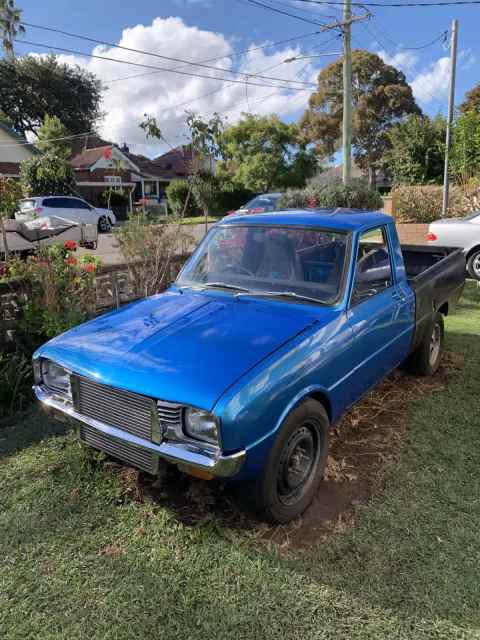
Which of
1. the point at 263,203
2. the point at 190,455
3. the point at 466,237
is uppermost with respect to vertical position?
the point at 263,203

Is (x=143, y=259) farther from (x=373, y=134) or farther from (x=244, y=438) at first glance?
(x=373, y=134)

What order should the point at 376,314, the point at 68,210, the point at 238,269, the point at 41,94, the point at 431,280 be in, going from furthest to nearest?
the point at 41,94 < the point at 68,210 < the point at 431,280 < the point at 238,269 < the point at 376,314

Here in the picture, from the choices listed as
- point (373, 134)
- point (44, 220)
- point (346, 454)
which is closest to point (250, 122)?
point (373, 134)

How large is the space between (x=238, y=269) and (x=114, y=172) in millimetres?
29775

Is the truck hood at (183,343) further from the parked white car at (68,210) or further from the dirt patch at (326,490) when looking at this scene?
the parked white car at (68,210)

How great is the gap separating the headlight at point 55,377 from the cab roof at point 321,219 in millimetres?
1849

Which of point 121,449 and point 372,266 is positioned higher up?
point 372,266

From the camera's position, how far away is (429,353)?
4.79 meters

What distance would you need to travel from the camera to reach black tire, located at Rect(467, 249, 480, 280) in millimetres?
10047

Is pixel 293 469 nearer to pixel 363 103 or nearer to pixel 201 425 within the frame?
pixel 201 425

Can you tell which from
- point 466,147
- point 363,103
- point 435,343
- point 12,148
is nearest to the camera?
point 435,343

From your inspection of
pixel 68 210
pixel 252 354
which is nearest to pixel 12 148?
pixel 68 210

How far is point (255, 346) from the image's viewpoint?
266 centimetres

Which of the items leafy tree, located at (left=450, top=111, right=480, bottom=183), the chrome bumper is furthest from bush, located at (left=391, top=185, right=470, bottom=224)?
the chrome bumper
